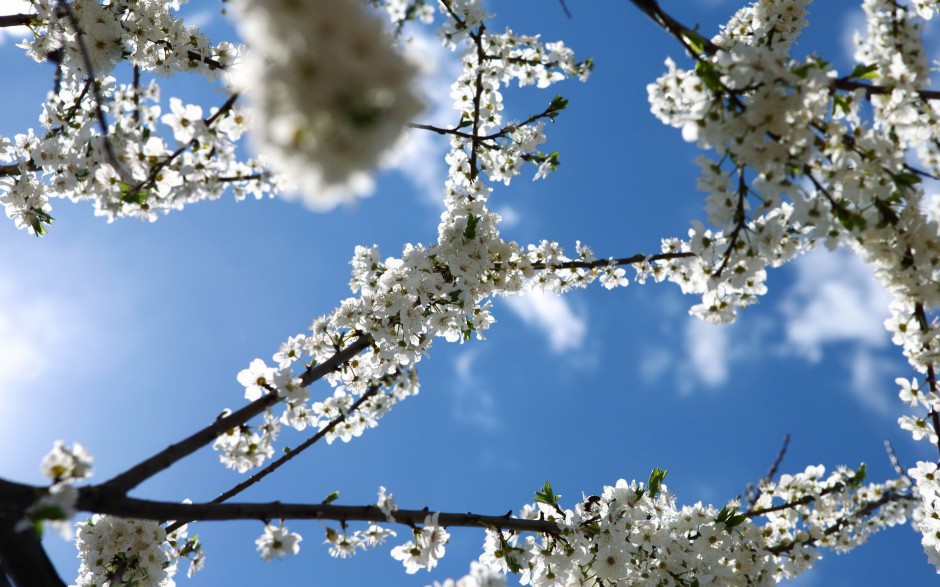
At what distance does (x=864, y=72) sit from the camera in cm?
299

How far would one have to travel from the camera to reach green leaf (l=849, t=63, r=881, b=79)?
2.97 m

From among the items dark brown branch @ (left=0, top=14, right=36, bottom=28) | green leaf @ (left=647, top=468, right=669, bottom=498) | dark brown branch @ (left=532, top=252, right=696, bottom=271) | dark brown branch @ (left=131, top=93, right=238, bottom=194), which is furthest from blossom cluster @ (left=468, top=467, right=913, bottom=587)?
dark brown branch @ (left=0, top=14, right=36, bottom=28)

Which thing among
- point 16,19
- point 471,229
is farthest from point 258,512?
point 16,19

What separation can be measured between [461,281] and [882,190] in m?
3.16

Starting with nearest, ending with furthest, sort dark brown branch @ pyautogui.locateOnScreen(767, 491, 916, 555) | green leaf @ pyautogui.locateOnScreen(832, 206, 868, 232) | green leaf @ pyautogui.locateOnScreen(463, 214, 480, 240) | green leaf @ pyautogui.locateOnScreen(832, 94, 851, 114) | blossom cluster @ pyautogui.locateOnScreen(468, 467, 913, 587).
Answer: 1. green leaf @ pyautogui.locateOnScreen(832, 206, 868, 232)
2. green leaf @ pyautogui.locateOnScreen(832, 94, 851, 114)
3. blossom cluster @ pyautogui.locateOnScreen(468, 467, 913, 587)
4. green leaf @ pyautogui.locateOnScreen(463, 214, 480, 240)
5. dark brown branch @ pyautogui.locateOnScreen(767, 491, 916, 555)

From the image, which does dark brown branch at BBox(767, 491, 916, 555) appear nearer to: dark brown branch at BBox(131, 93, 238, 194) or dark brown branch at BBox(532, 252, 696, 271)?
dark brown branch at BBox(532, 252, 696, 271)

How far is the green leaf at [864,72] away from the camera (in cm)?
297

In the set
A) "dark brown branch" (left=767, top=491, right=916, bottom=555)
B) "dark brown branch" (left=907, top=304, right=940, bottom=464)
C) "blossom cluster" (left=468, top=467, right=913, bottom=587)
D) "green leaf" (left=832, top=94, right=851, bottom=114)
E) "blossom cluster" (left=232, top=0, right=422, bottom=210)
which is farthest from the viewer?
"dark brown branch" (left=767, top=491, right=916, bottom=555)

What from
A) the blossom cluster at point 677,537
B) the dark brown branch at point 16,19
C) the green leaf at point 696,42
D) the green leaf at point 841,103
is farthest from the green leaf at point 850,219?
the dark brown branch at point 16,19

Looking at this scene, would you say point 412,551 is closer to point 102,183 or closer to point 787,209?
point 102,183

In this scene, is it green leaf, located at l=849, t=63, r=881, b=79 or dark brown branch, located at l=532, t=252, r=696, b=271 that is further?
dark brown branch, located at l=532, t=252, r=696, b=271

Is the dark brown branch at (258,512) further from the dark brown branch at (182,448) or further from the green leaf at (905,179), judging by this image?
the green leaf at (905,179)

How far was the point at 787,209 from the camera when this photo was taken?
12.5 feet


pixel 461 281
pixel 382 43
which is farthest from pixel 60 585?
pixel 461 281
